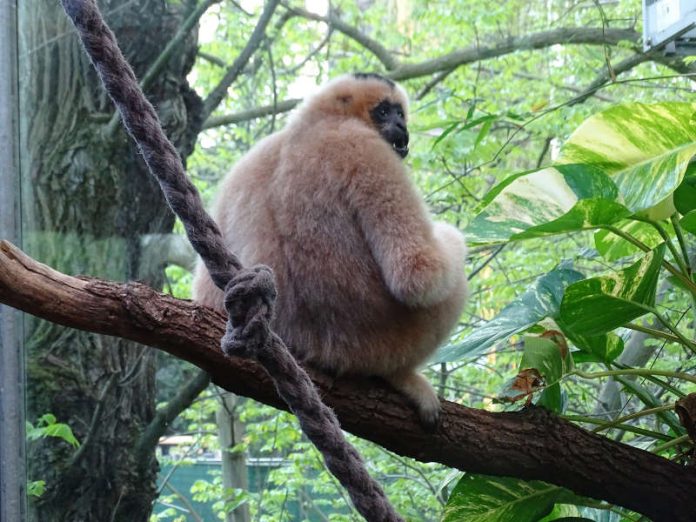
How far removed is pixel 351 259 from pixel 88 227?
1.53 m

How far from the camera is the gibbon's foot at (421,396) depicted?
1883 mm

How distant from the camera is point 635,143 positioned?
2033 millimetres

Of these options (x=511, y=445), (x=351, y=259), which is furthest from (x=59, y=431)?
(x=511, y=445)

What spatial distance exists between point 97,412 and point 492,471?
1.78m

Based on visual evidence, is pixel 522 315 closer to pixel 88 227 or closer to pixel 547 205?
pixel 547 205

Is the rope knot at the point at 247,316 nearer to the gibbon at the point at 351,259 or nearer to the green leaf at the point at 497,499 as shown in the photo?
the gibbon at the point at 351,259

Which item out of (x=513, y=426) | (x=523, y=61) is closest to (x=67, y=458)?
(x=513, y=426)

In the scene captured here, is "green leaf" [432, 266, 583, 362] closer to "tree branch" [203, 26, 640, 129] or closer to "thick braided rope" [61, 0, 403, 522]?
"thick braided rope" [61, 0, 403, 522]

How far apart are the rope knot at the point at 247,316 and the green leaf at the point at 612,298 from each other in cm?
94

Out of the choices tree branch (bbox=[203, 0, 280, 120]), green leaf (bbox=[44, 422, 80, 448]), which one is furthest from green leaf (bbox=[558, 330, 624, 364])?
tree branch (bbox=[203, 0, 280, 120])

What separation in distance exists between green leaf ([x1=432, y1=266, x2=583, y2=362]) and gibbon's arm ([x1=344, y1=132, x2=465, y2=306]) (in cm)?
14

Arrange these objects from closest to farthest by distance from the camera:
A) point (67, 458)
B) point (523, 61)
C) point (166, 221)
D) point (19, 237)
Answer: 1. point (19, 237)
2. point (67, 458)
3. point (166, 221)
4. point (523, 61)

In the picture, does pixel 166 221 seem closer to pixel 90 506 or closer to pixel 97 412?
pixel 97 412

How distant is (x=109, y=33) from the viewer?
3.93 feet
